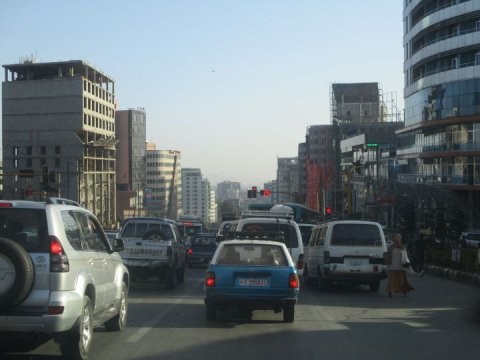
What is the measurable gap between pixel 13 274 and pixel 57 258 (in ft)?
1.65

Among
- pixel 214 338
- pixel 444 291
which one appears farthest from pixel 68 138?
pixel 214 338

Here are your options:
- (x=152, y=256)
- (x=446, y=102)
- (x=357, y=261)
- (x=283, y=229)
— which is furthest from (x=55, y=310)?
(x=446, y=102)

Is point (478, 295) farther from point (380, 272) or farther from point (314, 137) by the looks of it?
point (314, 137)

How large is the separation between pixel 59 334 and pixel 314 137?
153m

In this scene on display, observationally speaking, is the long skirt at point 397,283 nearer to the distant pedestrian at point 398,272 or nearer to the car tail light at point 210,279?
the distant pedestrian at point 398,272

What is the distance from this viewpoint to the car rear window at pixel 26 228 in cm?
781

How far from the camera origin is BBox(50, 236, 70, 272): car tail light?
769 centimetres

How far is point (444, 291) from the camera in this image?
64.5 feet

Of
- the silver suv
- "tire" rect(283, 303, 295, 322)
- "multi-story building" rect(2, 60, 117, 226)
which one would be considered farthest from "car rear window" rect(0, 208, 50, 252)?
"multi-story building" rect(2, 60, 117, 226)

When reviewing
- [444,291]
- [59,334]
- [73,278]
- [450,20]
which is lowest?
[444,291]

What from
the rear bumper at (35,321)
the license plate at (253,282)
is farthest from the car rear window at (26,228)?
the license plate at (253,282)

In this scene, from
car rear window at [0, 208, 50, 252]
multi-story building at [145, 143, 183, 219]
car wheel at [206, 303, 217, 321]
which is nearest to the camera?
car rear window at [0, 208, 50, 252]

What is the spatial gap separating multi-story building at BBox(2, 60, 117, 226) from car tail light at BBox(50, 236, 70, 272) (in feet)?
284

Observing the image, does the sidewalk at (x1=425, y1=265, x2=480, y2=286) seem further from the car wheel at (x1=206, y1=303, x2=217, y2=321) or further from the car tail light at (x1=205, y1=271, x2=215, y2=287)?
Answer: the car tail light at (x1=205, y1=271, x2=215, y2=287)
